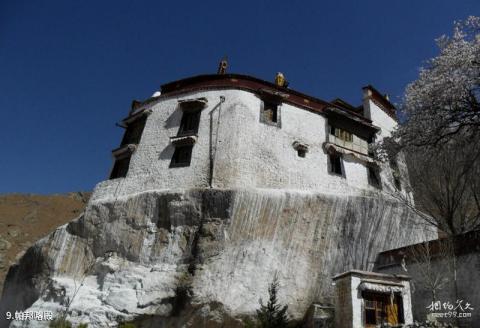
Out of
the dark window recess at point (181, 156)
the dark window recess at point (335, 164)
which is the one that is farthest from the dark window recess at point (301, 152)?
the dark window recess at point (181, 156)

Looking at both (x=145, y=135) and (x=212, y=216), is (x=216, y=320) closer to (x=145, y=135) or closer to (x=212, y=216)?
(x=212, y=216)

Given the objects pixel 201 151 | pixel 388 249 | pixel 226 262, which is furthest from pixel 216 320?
pixel 388 249

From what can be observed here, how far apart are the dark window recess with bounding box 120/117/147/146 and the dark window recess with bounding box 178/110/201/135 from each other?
2.88m

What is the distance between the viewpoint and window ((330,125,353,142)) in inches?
998

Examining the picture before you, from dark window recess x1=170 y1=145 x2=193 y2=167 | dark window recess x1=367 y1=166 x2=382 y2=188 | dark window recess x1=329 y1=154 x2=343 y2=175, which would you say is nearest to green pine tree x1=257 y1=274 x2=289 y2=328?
dark window recess x1=170 y1=145 x2=193 y2=167

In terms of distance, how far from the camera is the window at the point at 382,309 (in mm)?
16406

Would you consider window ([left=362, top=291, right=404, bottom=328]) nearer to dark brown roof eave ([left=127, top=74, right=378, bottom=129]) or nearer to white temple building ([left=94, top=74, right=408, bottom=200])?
white temple building ([left=94, top=74, right=408, bottom=200])

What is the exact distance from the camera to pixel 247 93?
24594mm

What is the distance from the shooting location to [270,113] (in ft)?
80.2

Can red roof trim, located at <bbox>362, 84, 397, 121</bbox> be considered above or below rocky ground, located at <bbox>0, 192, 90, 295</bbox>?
above

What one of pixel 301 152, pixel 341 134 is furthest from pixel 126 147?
pixel 341 134

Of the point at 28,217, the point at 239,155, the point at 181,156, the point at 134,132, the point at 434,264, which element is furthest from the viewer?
the point at 28,217

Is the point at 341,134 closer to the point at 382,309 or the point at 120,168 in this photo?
the point at 382,309

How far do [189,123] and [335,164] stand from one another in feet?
29.3
